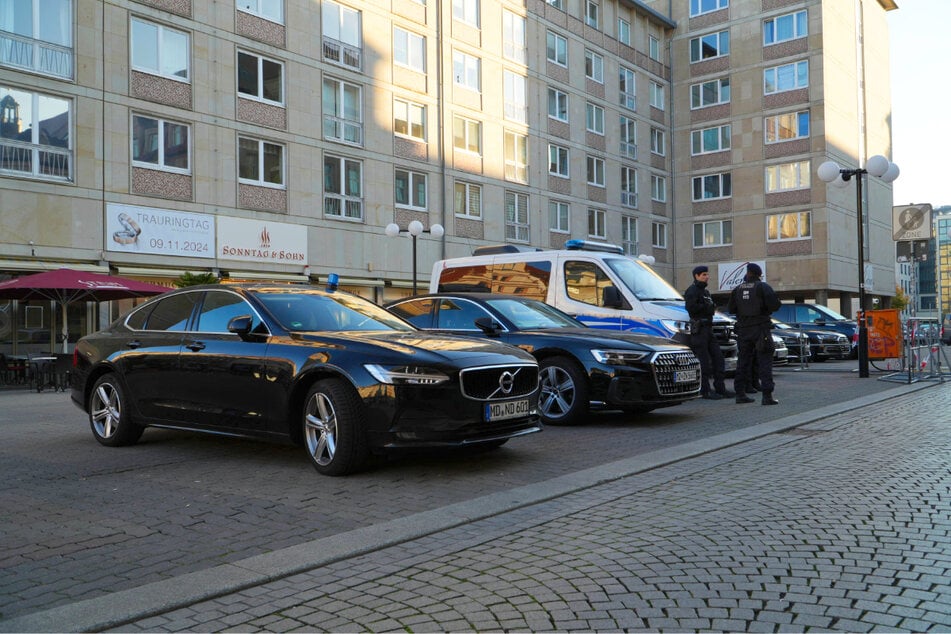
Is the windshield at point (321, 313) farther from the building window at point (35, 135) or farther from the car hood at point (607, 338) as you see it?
the building window at point (35, 135)

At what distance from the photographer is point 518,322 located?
1009 cm

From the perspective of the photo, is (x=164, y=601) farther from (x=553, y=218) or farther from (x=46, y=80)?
(x=553, y=218)

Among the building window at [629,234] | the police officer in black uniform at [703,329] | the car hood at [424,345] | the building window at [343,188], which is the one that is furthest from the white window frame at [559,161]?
the car hood at [424,345]

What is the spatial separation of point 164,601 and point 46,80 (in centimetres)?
2095

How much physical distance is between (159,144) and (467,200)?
13.5 metres

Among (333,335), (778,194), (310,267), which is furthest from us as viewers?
(778,194)

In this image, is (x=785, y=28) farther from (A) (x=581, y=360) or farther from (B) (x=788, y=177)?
(A) (x=581, y=360)

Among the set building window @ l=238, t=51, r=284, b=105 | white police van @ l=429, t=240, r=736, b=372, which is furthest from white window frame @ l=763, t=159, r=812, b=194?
white police van @ l=429, t=240, r=736, b=372

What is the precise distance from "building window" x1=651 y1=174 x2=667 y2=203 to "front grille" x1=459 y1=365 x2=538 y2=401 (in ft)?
139

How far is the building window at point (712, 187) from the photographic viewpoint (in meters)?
47.9

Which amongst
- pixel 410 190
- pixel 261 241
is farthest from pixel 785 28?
pixel 261 241

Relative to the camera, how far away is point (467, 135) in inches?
1355

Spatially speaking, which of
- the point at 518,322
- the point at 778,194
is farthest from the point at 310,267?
the point at 778,194

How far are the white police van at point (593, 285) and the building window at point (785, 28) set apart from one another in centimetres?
3726
